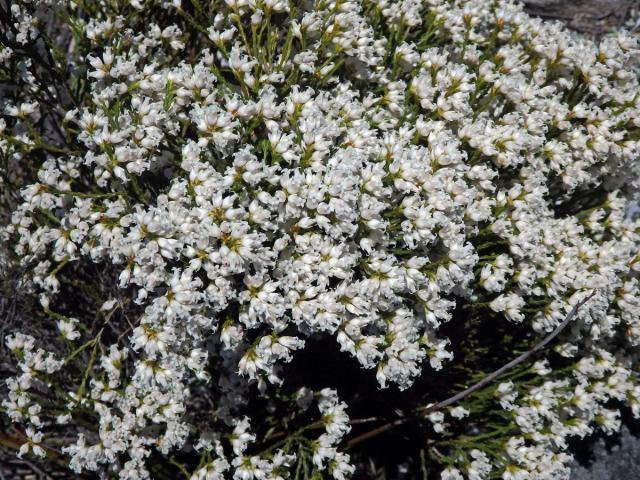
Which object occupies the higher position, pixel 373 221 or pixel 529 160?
pixel 373 221

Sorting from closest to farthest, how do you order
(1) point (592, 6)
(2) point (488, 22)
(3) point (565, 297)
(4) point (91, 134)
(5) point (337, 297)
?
(5) point (337, 297) → (4) point (91, 134) → (3) point (565, 297) → (2) point (488, 22) → (1) point (592, 6)

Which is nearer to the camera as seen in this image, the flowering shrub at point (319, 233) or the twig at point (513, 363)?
the flowering shrub at point (319, 233)

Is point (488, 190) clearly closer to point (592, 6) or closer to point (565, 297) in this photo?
point (565, 297)

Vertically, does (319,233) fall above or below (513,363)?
above

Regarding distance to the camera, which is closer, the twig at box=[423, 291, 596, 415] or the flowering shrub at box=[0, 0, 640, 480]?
the flowering shrub at box=[0, 0, 640, 480]

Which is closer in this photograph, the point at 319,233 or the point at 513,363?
the point at 319,233

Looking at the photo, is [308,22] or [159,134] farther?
[308,22]

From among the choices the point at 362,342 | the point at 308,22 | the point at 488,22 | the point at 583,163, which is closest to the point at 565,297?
the point at 583,163

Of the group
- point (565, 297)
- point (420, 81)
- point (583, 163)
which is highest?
point (420, 81)
